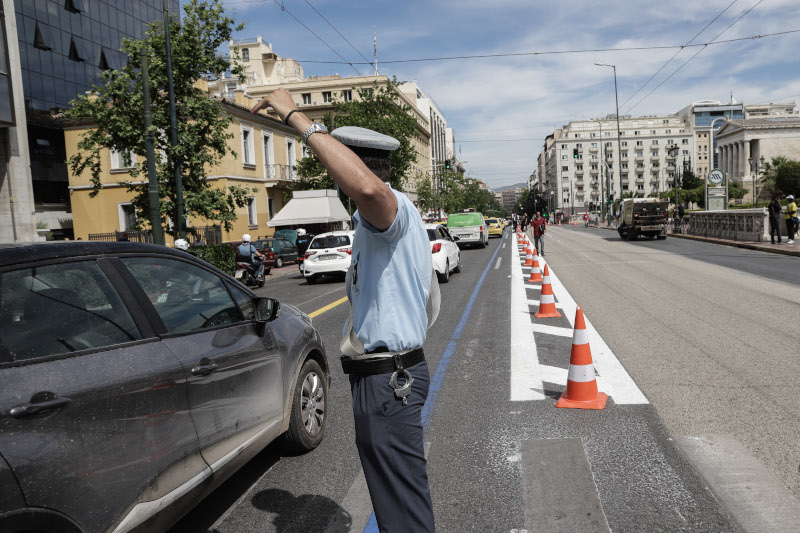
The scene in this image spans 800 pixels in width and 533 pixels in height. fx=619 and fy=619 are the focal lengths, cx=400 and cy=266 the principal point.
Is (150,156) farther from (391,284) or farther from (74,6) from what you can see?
(74,6)

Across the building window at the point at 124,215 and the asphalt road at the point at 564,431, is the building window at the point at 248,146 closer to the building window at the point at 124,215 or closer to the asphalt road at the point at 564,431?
the building window at the point at 124,215

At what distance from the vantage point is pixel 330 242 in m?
18.3

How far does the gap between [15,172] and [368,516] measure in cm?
2165

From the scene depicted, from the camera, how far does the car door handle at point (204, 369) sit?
114 inches

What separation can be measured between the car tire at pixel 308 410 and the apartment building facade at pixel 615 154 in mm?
152404

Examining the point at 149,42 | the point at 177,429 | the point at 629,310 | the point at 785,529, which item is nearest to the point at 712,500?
the point at 785,529

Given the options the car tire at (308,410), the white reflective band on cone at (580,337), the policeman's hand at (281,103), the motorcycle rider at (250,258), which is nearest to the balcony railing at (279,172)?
the motorcycle rider at (250,258)

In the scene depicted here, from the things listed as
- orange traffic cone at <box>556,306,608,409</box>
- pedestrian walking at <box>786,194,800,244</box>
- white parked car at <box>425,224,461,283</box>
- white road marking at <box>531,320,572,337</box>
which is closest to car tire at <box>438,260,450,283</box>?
white parked car at <box>425,224,461,283</box>

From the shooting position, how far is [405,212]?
215cm

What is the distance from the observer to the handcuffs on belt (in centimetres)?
220

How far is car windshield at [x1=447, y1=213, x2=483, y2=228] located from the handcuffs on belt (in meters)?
31.6

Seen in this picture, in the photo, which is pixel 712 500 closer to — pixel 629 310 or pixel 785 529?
pixel 785 529

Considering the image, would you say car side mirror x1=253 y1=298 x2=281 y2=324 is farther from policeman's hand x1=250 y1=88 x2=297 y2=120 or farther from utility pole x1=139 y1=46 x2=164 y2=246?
utility pole x1=139 y1=46 x2=164 y2=246

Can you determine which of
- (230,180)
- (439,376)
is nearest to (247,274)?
(439,376)
